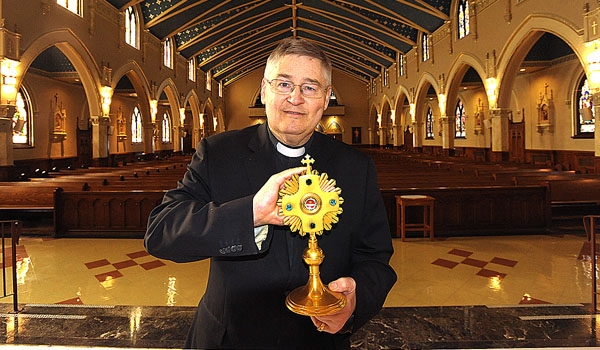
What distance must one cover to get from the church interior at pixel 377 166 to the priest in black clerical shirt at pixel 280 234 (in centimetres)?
105

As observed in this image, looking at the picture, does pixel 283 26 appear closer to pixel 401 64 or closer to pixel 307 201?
pixel 401 64

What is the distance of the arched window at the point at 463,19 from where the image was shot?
1427cm

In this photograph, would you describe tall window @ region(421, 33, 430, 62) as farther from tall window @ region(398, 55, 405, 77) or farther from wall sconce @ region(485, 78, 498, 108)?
wall sconce @ region(485, 78, 498, 108)

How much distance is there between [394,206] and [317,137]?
240 inches

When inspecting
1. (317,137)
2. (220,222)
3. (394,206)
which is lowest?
(394,206)

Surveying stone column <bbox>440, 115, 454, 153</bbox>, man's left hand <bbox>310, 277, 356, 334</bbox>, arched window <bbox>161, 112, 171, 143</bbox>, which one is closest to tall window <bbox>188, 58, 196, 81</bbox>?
arched window <bbox>161, 112, 171, 143</bbox>

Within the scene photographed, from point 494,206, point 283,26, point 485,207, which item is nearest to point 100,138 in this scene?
point 485,207

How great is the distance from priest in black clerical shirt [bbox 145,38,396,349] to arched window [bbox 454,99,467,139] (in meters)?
21.3

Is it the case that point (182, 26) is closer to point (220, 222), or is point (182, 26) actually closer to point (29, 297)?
point (29, 297)

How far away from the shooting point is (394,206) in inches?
285

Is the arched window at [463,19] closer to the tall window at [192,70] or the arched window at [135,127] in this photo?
the tall window at [192,70]

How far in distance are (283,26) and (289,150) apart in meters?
24.5

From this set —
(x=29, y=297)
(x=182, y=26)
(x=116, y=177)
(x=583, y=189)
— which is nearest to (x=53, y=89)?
(x=182, y=26)

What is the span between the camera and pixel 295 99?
1.15 m
